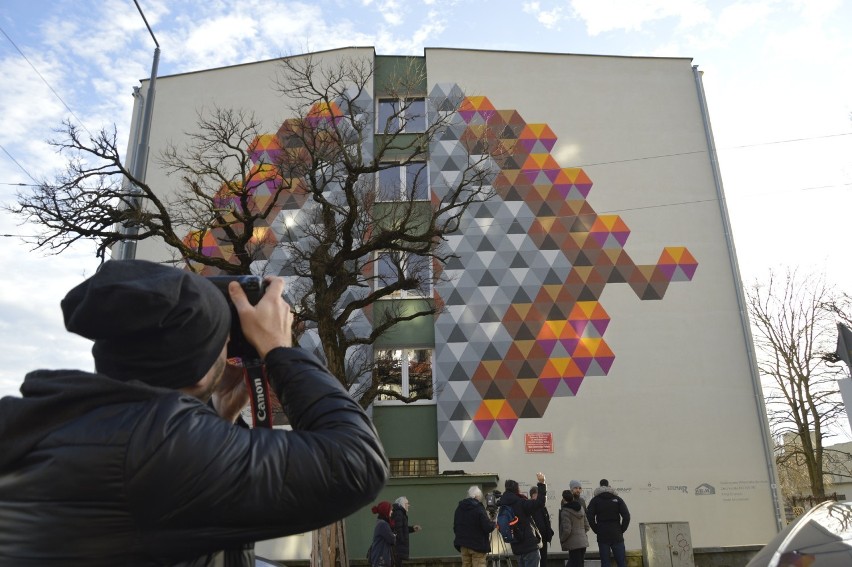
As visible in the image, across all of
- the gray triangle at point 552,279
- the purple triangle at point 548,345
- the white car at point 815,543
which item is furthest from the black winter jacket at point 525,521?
the gray triangle at point 552,279

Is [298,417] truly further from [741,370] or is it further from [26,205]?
[741,370]

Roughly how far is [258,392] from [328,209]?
12.2 m

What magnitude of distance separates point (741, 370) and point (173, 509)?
18951mm

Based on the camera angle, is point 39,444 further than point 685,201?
No

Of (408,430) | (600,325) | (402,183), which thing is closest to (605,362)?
(600,325)

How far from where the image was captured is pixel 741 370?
688 inches

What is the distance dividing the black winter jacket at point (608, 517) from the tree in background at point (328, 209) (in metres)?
4.50

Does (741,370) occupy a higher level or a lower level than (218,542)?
higher

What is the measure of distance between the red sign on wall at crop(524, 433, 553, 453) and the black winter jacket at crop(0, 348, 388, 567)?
16114 millimetres

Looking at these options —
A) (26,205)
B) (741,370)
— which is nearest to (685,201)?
(741,370)

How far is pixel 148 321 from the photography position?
41.2 inches

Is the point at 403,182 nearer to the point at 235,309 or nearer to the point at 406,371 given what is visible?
the point at 406,371

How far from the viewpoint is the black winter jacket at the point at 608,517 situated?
36.3ft

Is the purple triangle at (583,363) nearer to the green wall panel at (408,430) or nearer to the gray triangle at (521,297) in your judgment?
the gray triangle at (521,297)
